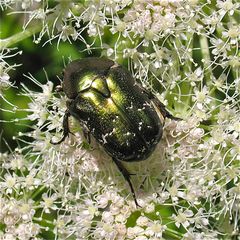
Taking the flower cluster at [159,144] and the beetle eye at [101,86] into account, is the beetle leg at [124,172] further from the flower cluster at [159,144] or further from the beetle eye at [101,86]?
the beetle eye at [101,86]

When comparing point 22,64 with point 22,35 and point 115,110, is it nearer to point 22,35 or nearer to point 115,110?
point 22,35

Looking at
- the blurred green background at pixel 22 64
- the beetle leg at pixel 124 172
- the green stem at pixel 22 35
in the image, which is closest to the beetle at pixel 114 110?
the beetle leg at pixel 124 172

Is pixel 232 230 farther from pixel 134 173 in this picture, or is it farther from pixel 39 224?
pixel 39 224

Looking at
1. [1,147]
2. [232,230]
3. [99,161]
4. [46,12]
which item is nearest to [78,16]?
[46,12]

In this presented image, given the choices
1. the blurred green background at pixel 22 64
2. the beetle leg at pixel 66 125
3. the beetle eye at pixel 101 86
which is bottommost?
the blurred green background at pixel 22 64

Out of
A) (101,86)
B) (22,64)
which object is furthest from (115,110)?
(22,64)
